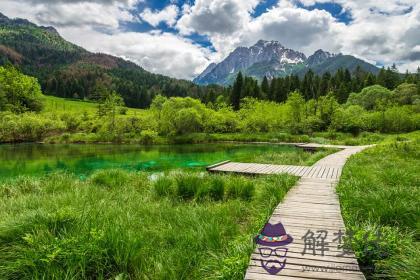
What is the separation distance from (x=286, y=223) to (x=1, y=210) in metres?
5.75

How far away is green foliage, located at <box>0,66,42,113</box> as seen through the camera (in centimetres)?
5172

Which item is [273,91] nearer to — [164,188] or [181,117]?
[181,117]

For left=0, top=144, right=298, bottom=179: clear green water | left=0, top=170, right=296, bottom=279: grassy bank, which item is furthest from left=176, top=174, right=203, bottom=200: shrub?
left=0, top=144, right=298, bottom=179: clear green water

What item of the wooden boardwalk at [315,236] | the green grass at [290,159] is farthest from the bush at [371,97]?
the wooden boardwalk at [315,236]

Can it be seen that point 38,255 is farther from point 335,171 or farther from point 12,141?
point 12,141

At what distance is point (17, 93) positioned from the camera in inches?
2156

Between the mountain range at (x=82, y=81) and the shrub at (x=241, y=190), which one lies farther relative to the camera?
the mountain range at (x=82, y=81)

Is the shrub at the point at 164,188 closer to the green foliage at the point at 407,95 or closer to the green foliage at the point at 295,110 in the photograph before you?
the green foliage at the point at 295,110

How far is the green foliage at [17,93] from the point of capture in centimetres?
5172

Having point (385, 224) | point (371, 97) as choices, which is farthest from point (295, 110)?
point (385, 224)

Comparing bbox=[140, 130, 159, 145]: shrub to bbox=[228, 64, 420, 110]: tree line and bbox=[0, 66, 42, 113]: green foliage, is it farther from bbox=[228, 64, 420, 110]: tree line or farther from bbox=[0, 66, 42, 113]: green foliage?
bbox=[228, 64, 420, 110]: tree line

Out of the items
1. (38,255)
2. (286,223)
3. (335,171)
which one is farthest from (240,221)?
(335,171)

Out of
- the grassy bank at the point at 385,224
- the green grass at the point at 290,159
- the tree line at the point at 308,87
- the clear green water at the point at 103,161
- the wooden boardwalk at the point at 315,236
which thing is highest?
the tree line at the point at 308,87

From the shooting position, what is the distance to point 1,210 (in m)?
5.98
